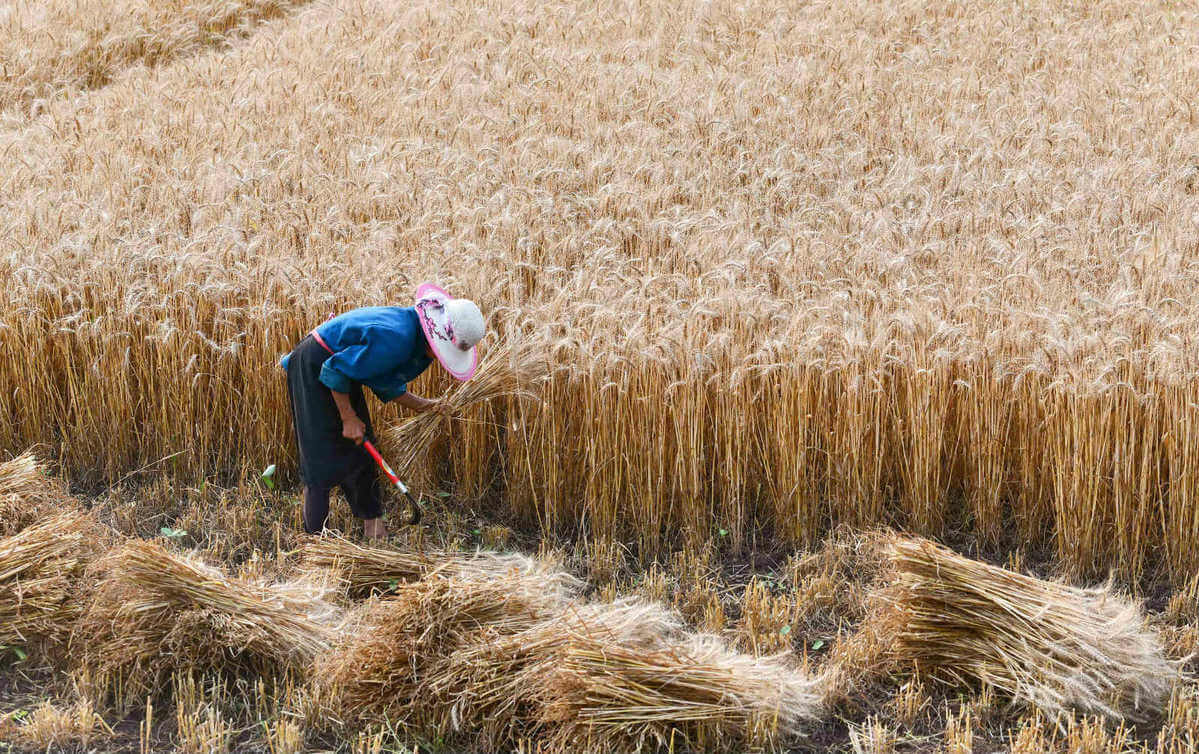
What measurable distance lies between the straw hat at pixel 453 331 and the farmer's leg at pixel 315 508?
0.69 metres

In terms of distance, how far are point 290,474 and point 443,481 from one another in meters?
0.64

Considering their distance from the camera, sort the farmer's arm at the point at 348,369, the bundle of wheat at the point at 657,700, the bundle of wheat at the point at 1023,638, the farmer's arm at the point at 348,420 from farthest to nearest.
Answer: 1. the farmer's arm at the point at 348,420
2. the farmer's arm at the point at 348,369
3. the bundle of wheat at the point at 1023,638
4. the bundle of wheat at the point at 657,700

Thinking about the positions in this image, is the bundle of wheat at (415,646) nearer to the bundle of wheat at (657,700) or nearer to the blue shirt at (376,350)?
the bundle of wheat at (657,700)

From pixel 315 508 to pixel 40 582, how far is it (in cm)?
90

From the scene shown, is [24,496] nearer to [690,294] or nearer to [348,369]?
[348,369]

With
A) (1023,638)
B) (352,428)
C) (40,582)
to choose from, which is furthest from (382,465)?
(1023,638)

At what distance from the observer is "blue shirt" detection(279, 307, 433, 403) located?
356cm

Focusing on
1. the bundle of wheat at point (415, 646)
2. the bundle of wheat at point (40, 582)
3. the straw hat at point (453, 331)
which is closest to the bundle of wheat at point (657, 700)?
the bundle of wheat at point (415, 646)

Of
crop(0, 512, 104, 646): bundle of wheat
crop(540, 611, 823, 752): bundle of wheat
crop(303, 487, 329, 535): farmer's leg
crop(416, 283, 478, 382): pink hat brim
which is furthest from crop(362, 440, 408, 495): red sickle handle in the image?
crop(540, 611, 823, 752): bundle of wheat

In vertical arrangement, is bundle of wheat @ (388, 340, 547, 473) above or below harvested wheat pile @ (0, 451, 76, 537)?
above

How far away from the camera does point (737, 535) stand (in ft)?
12.5

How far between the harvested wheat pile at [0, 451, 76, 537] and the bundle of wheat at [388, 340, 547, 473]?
124 centimetres

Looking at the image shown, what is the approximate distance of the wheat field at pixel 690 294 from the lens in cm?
369

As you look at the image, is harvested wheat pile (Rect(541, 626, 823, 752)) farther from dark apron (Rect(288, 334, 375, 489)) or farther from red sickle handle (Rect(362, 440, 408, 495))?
dark apron (Rect(288, 334, 375, 489))
